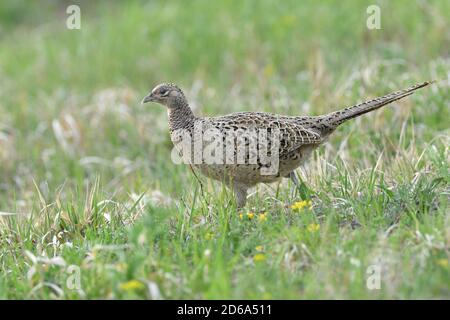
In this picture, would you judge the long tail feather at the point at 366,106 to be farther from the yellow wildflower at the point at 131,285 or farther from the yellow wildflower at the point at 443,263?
the yellow wildflower at the point at 131,285

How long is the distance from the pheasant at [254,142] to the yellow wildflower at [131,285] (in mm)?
1531

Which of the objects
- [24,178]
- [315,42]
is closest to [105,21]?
[315,42]

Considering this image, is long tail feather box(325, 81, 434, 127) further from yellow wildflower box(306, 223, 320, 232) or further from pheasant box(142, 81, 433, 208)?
yellow wildflower box(306, 223, 320, 232)

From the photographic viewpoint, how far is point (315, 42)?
11.5 metres

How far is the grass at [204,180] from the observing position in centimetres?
455

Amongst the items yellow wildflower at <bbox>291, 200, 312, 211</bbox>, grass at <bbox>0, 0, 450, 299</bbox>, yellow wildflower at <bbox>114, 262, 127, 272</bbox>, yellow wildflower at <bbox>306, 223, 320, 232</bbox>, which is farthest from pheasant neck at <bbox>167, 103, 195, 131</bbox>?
yellow wildflower at <bbox>114, 262, 127, 272</bbox>

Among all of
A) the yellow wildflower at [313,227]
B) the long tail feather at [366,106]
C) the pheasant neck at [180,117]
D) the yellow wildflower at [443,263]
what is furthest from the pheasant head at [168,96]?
the yellow wildflower at [443,263]

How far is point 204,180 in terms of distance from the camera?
6766 millimetres

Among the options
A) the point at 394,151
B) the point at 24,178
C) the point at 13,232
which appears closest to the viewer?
the point at 13,232

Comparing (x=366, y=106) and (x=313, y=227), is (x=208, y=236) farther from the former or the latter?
(x=366, y=106)

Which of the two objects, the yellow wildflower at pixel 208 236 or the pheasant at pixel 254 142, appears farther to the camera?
the pheasant at pixel 254 142

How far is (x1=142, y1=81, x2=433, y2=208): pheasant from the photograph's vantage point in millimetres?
5797
